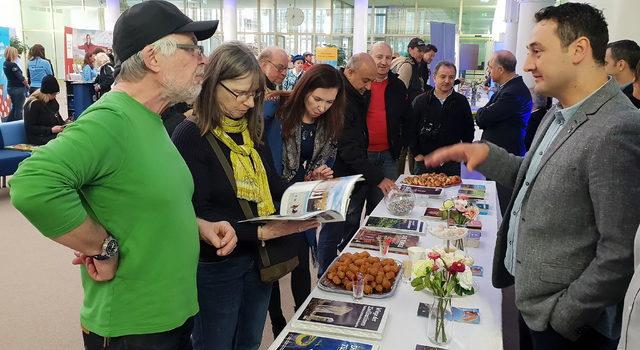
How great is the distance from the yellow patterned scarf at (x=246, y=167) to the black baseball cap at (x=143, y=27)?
0.44 meters

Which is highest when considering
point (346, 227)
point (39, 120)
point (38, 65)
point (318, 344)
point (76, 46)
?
point (76, 46)

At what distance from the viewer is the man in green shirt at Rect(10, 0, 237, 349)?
0.98m

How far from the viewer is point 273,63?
3611 mm

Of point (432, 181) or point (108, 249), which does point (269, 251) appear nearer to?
point (108, 249)

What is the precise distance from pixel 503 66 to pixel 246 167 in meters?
3.37

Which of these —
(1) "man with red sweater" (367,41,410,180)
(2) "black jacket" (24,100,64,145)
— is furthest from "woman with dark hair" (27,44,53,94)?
(1) "man with red sweater" (367,41,410,180)

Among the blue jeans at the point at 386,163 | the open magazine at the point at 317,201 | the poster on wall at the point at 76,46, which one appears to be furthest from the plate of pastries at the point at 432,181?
the poster on wall at the point at 76,46

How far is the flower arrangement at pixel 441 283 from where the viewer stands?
1.36 metres

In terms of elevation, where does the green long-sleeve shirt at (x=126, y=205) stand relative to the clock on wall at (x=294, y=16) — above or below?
below

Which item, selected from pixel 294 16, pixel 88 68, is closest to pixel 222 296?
pixel 88 68

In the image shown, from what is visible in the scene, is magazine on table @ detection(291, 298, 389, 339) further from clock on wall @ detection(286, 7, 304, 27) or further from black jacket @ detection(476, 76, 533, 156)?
clock on wall @ detection(286, 7, 304, 27)

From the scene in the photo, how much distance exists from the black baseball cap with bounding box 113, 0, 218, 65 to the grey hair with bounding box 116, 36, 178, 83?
0.01 meters

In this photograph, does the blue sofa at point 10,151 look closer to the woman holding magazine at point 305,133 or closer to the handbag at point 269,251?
the woman holding magazine at point 305,133

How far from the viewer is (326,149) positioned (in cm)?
253
